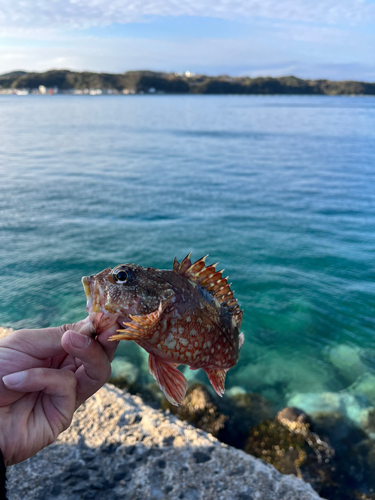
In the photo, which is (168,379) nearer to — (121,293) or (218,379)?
(218,379)

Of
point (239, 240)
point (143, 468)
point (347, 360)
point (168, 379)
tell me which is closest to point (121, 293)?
point (168, 379)

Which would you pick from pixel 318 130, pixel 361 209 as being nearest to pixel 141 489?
pixel 361 209

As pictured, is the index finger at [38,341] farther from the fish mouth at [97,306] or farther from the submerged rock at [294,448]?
the submerged rock at [294,448]

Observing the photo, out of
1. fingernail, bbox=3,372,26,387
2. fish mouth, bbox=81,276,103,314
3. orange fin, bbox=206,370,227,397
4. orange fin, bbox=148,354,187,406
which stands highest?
fish mouth, bbox=81,276,103,314

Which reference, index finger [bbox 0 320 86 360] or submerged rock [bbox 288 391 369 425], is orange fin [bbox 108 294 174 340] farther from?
A: submerged rock [bbox 288 391 369 425]

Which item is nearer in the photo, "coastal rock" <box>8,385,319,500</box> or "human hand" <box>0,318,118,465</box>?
"human hand" <box>0,318,118,465</box>

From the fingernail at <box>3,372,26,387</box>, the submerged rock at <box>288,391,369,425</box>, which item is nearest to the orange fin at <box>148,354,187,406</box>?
the fingernail at <box>3,372,26,387</box>
